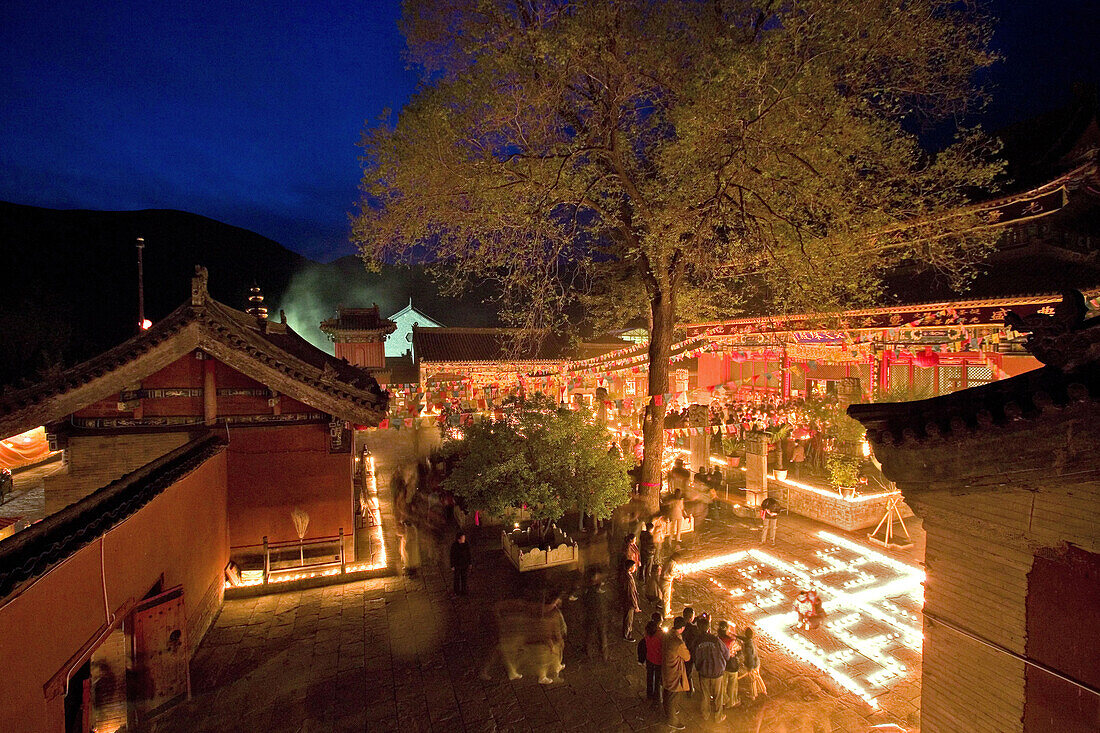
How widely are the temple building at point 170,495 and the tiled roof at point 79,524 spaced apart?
2 centimetres

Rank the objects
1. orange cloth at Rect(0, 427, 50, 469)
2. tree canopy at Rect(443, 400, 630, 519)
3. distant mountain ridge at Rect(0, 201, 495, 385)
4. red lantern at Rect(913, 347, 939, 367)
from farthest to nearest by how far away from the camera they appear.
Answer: distant mountain ridge at Rect(0, 201, 495, 385), orange cloth at Rect(0, 427, 50, 469), red lantern at Rect(913, 347, 939, 367), tree canopy at Rect(443, 400, 630, 519)

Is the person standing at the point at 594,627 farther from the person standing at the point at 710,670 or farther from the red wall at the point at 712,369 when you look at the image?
the red wall at the point at 712,369

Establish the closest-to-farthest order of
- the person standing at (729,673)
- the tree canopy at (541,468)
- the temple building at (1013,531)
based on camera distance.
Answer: the temple building at (1013,531) → the person standing at (729,673) → the tree canopy at (541,468)

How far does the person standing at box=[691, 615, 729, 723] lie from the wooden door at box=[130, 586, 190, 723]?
637cm

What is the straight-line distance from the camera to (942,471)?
412 centimetres

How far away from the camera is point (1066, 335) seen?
3297 millimetres

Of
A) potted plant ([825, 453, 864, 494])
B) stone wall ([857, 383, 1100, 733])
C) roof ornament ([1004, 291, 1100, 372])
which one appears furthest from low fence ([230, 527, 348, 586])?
potted plant ([825, 453, 864, 494])

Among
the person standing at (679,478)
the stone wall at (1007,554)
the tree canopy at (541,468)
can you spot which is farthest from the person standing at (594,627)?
the person standing at (679,478)

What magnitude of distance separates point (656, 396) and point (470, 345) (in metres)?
25.9

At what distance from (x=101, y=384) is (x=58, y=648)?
573cm

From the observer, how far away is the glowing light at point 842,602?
288 inches

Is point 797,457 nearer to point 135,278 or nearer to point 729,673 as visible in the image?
point 729,673

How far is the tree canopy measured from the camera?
30.8 ft

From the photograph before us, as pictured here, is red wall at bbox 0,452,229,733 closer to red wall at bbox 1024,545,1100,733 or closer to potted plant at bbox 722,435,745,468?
red wall at bbox 1024,545,1100,733
